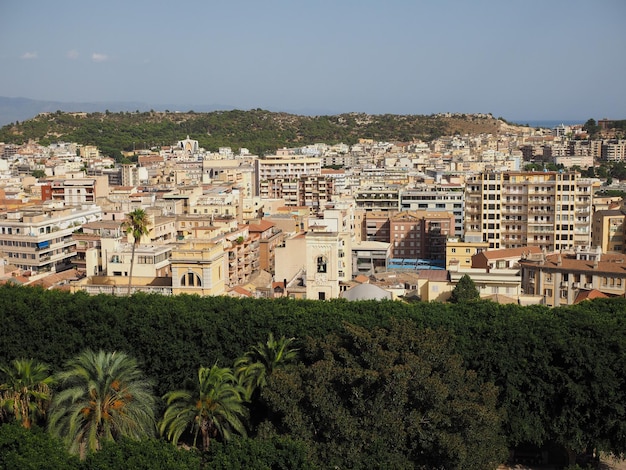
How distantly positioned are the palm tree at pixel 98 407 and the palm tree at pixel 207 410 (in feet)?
2.10

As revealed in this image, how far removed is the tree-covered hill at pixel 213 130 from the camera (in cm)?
15375

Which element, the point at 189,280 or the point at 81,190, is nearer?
the point at 189,280

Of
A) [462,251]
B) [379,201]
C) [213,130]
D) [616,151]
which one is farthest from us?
[213,130]

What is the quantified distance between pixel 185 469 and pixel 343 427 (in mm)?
4411

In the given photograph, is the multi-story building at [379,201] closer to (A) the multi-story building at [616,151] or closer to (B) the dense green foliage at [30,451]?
(B) the dense green foliage at [30,451]

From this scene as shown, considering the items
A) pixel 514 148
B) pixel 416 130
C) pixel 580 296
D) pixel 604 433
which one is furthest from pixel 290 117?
pixel 604 433

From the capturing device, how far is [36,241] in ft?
147

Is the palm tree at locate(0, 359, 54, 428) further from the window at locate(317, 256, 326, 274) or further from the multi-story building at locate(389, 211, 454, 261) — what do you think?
the multi-story building at locate(389, 211, 454, 261)

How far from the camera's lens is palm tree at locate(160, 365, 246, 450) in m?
20.2

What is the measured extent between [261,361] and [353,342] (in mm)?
3826

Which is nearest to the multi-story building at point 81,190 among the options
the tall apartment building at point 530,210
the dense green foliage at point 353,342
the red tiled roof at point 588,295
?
the tall apartment building at point 530,210

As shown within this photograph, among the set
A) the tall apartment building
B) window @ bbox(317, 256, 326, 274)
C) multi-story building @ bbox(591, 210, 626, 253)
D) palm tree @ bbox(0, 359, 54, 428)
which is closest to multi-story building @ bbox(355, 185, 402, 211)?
the tall apartment building

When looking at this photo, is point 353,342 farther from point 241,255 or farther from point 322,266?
point 241,255

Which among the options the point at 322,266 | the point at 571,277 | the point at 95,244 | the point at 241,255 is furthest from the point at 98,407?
the point at 95,244
